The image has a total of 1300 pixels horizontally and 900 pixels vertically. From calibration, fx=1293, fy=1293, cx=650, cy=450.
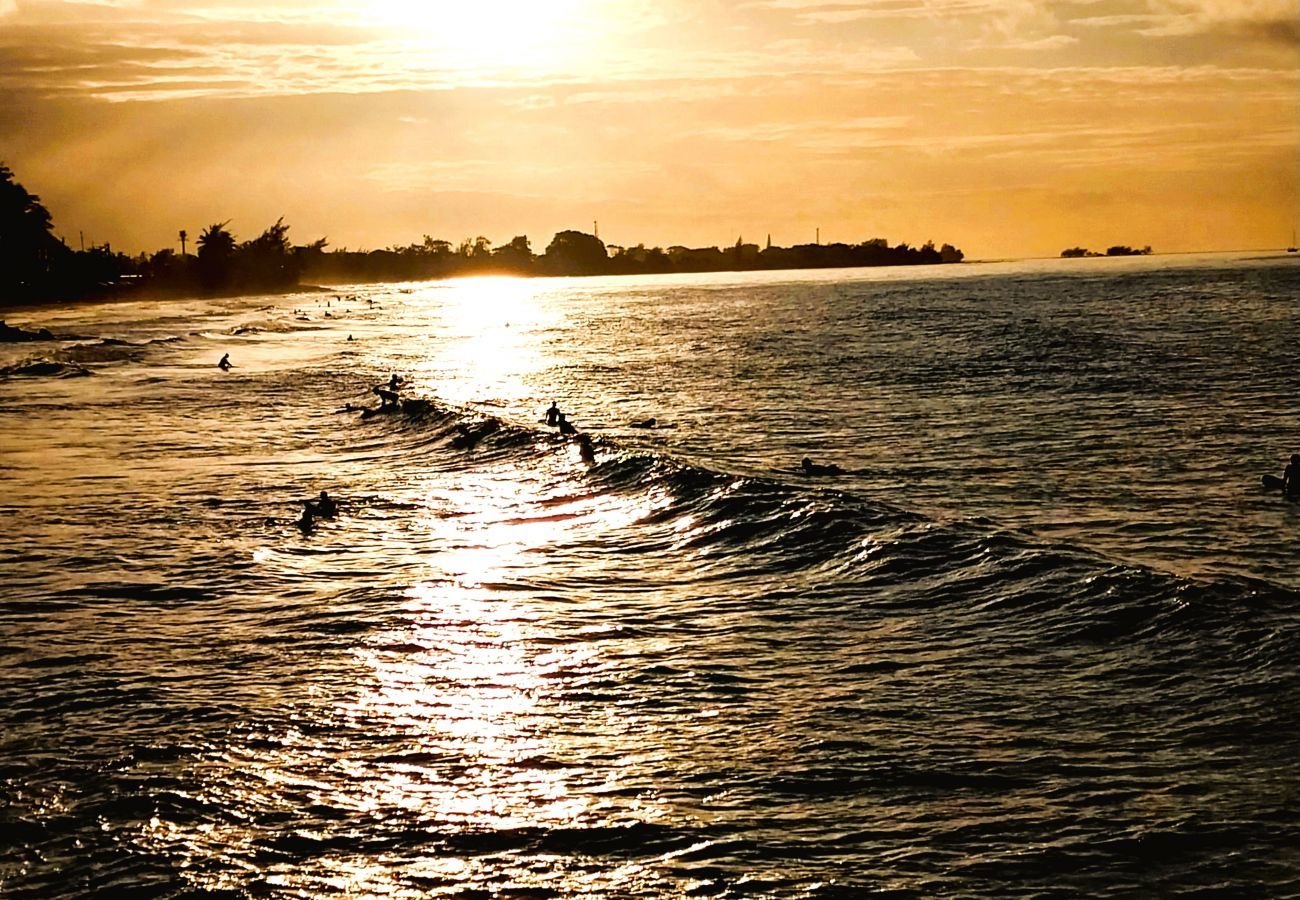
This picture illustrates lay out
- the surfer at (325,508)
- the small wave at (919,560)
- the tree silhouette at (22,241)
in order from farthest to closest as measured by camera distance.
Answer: the tree silhouette at (22,241)
the surfer at (325,508)
the small wave at (919,560)

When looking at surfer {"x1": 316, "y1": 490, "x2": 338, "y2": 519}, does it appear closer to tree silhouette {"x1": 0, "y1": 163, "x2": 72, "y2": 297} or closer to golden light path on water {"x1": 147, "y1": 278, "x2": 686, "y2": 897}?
golden light path on water {"x1": 147, "y1": 278, "x2": 686, "y2": 897}

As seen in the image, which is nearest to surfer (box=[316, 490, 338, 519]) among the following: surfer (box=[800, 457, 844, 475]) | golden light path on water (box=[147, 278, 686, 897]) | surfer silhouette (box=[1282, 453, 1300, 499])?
golden light path on water (box=[147, 278, 686, 897])

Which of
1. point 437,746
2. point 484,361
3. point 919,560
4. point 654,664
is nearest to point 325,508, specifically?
point 919,560

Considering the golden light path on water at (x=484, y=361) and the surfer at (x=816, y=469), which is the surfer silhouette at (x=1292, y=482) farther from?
the golden light path on water at (x=484, y=361)

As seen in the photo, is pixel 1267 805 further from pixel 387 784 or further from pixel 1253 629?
pixel 387 784

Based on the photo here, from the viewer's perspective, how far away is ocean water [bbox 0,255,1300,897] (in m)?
10.2

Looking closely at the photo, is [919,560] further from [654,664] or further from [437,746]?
[437,746]

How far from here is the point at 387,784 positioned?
37.7 feet

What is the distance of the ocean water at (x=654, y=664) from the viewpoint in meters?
10.2

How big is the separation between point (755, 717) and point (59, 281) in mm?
168972

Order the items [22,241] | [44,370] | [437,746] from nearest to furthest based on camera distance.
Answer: [437,746], [44,370], [22,241]

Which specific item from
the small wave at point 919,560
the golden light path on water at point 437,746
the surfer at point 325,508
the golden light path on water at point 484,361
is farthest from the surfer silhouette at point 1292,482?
the golden light path on water at point 484,361

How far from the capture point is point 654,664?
15.0 meters

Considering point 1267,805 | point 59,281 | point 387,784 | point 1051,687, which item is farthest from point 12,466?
point 59,281
